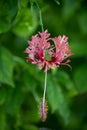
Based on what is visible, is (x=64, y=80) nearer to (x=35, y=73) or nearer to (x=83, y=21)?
(x=35, y=73)

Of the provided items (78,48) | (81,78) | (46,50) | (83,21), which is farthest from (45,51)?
(83,21)

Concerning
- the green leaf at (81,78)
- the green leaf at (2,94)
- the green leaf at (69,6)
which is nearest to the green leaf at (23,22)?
the green leaf at (2,94)

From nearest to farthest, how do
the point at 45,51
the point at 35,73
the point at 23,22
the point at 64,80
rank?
the point at 45,51 → the point at 23,22 → the point at 35,73 → the point at 64,80

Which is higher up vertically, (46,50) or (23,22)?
(23,22)

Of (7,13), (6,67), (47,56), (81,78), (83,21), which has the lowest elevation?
(47,56)

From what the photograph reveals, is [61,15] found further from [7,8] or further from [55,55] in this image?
[55,55]

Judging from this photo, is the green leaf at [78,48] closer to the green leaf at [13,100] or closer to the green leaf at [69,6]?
the green leaf at [69,6]

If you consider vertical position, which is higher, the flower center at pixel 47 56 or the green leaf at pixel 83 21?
the green leaf at pixel 83 21
